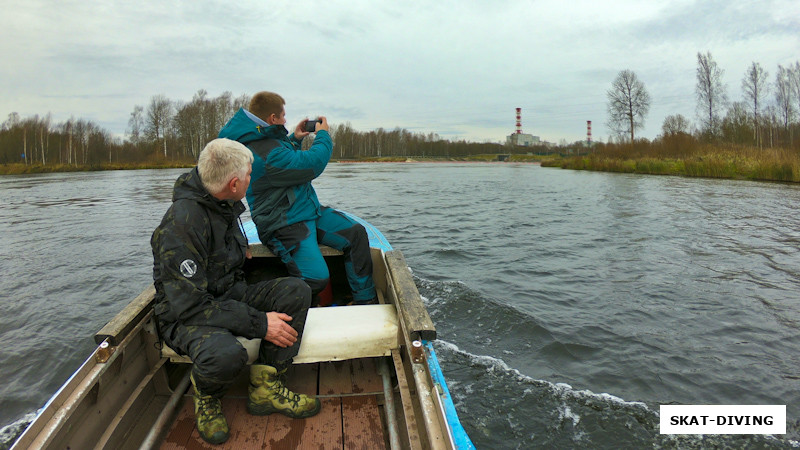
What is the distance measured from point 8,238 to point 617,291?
12902 millimetres

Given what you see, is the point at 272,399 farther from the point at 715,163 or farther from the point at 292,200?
the point at 715,163

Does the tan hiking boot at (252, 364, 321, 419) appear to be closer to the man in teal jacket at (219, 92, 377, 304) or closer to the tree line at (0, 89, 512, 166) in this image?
the man in teal jacket at (219, 92, 377, 304)

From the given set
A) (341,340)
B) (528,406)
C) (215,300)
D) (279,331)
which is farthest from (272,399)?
(528,406)

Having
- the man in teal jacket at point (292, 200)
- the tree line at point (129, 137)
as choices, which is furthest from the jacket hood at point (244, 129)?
the tree line at point (129, 137)

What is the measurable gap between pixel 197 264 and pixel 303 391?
983mm

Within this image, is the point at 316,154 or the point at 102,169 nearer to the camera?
the point at 316,154

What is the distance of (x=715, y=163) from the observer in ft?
74.9

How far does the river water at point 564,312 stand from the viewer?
145 inches

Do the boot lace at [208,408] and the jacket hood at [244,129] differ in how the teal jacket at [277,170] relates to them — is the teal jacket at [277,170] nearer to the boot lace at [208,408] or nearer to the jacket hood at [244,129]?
the jacket hood at [244,129]

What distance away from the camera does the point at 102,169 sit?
165 ft

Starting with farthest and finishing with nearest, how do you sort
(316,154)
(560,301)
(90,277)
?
(90,277) < (560,301) < (316,154)

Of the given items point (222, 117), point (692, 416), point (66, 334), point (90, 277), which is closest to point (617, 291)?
point (692, 416)

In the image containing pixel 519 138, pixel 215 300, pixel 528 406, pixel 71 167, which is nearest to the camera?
pixel 215 300

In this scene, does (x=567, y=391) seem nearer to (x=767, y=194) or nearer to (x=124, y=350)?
(x=124, y=350)
